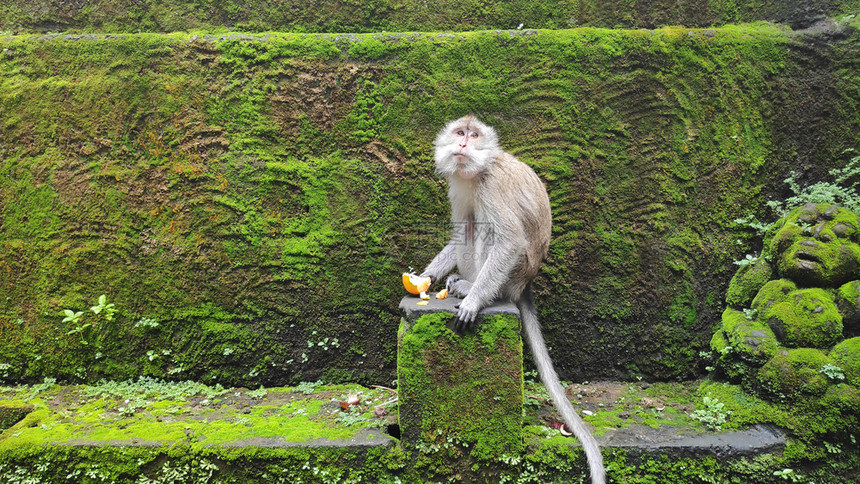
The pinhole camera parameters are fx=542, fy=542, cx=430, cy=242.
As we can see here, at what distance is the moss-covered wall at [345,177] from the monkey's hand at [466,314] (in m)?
1.16

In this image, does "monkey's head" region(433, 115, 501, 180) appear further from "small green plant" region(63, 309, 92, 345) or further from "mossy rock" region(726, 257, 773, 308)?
"small green plant" region(63, 309, 92, 345)

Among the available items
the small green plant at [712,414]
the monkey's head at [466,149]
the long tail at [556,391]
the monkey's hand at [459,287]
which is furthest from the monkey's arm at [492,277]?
the small green plant at [712,414]

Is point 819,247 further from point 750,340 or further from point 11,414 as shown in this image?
point 11,414

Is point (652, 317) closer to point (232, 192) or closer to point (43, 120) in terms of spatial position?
point (232, 192)

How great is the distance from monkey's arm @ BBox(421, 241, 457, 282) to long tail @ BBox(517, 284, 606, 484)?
558 mm

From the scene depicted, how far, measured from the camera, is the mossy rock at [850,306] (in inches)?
131

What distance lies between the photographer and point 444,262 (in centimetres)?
389

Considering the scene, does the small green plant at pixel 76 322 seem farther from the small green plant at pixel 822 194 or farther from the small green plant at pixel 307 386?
the small green plant at pixel 822 194

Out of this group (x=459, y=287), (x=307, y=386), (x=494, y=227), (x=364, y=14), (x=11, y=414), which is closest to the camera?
(x=494, y=227)

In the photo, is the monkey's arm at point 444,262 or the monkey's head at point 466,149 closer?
the monkey's head at point 466,149

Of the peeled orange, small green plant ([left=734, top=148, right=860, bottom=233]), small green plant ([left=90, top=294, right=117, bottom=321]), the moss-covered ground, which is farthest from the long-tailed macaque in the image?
small green plant ([left=90, top=294, right=117, bottom=321])

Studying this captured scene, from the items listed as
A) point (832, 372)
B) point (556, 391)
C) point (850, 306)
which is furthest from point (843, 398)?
point (556, 391)


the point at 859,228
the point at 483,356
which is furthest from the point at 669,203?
the point at 483,356

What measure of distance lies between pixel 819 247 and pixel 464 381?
2.50m
